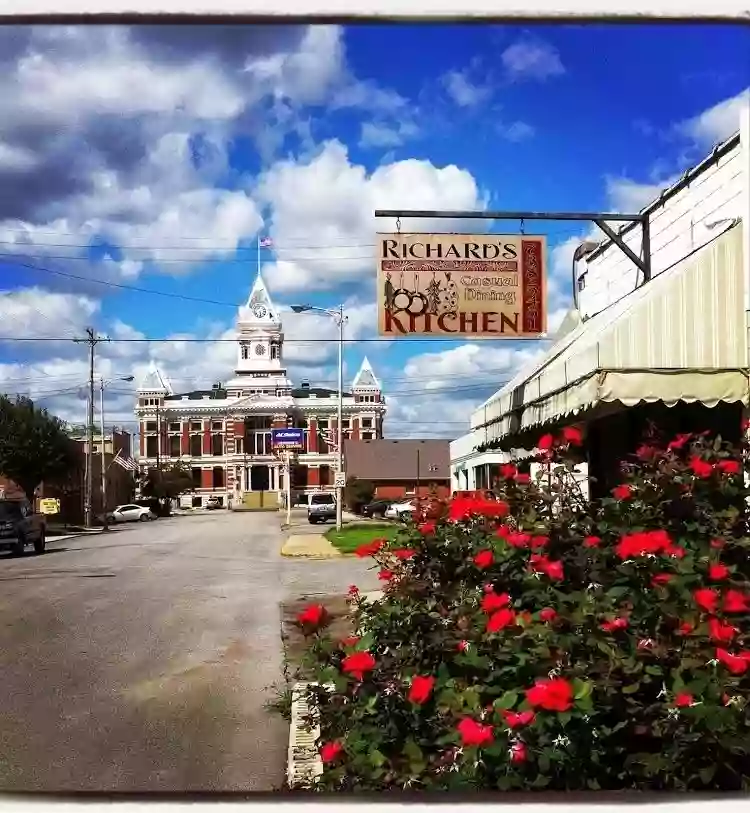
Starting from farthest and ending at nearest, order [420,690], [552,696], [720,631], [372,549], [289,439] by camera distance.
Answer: [289,439], [372,549], [720,631], [420,690], [552,696]

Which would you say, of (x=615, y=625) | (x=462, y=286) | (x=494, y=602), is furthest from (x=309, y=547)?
(x=615, y=625)

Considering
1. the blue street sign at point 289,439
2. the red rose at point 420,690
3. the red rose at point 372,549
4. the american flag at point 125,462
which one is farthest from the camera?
the american flag at point 125,462

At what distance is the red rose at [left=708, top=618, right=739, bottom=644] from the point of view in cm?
335

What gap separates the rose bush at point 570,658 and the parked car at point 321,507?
298 centimetres

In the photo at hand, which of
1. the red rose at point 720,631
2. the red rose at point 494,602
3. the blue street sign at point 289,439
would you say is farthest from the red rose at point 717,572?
the blue street sign at point 289,439

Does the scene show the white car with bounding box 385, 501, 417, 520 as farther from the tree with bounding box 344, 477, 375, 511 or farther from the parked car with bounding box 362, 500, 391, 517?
the tree with bounding box 344, 477, 375, 511

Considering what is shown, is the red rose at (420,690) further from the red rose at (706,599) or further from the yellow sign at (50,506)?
the yellow sign at (50,506)

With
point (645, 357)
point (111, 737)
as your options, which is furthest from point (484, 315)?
point (111, 737)

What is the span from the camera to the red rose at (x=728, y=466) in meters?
3.97

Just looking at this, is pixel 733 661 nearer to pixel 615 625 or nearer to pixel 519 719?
pixel 615 625

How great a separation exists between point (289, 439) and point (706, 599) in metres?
3.54

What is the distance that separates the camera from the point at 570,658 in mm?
3385

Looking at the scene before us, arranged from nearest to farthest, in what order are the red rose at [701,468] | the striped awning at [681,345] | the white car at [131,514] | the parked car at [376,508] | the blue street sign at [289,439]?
1. the red rose at [701,468]
2. the striped awning at [681,345]
3. the parked car at [376,508]
4. the blue street sign at [289,439]
5. the white car at [131,514]

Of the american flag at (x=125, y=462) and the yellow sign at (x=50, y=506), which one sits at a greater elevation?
the american flag at (x=125, y=462)
